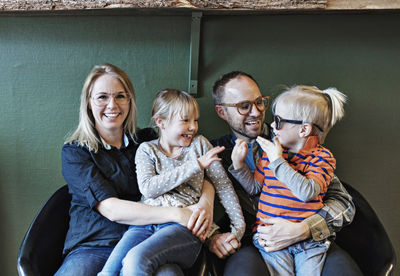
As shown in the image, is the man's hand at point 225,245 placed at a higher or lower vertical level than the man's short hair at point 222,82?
lower

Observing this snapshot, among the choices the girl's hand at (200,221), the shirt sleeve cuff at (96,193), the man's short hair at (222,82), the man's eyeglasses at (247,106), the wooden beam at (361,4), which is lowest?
the girl's hand at (200,221)

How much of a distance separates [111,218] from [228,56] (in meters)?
1.12

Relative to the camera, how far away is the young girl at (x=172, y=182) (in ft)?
4.74

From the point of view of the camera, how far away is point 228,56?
7.03ft

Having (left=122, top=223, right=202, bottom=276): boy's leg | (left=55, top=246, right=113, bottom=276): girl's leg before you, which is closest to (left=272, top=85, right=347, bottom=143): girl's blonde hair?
(left=122, top=223, right=202, bottom=276): boy's leg

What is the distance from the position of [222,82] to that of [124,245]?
1.00 meters

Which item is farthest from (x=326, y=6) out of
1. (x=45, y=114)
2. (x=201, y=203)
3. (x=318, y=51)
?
(x=45, y=114)

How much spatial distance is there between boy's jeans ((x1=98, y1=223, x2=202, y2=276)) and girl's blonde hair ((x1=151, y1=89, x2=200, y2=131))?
1.63 feet

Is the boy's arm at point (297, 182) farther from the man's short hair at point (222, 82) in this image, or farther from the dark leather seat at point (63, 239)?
the man's short hair at point (222, 82)

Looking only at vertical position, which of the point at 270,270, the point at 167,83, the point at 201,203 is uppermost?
the point at 167,83

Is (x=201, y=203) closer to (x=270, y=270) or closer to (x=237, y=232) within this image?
(x=237, y=232)

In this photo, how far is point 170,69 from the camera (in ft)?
7.02

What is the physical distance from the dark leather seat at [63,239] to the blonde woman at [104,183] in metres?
0.07

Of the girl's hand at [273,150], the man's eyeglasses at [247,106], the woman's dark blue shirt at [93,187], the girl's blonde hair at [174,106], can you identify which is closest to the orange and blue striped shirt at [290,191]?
the girl's hand at [273,150]
